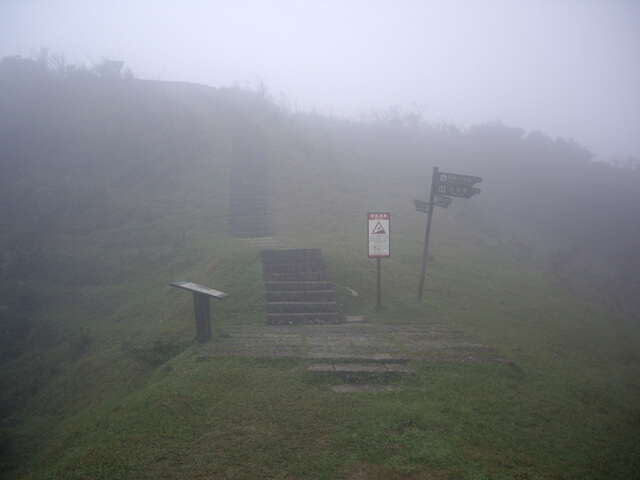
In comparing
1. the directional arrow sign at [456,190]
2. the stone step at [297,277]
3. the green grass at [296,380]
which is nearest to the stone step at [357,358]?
A: the green grass at [296,380]

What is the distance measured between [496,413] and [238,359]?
3508 mm

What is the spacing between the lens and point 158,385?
5621mm

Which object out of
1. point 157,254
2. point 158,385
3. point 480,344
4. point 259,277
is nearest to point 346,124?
point 157,254

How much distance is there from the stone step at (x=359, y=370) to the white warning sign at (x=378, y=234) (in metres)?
3.92

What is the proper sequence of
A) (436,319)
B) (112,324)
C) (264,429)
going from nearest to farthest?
(264,429), (436,319), (112,324)

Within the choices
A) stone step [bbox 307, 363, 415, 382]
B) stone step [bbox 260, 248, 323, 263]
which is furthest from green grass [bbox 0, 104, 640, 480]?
stone step [bbox 260, 248, 323, 263]

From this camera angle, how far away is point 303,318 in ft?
29.2

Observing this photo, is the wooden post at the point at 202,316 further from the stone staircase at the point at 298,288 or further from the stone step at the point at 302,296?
the stone step at the point at 302,296

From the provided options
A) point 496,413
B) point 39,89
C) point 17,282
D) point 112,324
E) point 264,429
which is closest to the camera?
point 264,429

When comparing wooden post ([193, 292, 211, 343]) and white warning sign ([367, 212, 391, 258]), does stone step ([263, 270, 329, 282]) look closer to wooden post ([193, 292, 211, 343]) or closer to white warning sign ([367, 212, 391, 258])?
white warning sign ([367, 212, 391, 258])

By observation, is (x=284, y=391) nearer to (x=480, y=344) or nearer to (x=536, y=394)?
(x=536, y=394)

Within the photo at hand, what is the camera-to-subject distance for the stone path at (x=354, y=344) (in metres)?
6.32

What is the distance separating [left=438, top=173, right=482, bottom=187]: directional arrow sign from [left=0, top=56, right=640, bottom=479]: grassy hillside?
307 cm

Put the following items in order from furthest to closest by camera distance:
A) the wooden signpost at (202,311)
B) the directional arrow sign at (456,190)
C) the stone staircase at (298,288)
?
the directional arrow sign at (456,190) < the stone staircase at (298,288) < the wooden signpost at (202,311)
